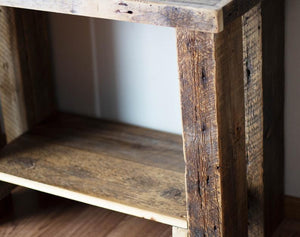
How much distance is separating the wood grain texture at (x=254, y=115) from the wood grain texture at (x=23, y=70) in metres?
0.71

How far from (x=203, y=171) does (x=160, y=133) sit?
57 cm

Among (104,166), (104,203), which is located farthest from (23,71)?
(104,203)

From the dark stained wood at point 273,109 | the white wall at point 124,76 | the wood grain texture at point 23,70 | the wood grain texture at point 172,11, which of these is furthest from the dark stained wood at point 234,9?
the wood grain texture at point 23,70

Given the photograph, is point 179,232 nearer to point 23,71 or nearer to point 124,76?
point 124,76

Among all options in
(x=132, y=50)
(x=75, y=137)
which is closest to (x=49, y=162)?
(x=75, y=137)

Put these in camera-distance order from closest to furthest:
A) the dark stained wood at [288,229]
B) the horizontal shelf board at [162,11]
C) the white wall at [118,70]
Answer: the horizontal shelf board at [162,11]
the dark stained wood at [288,229]
the white wall at [118,70]

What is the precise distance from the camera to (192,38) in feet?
3.85

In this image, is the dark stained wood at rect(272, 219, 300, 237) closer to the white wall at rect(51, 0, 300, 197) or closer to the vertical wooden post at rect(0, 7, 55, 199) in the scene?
the white wall at rect(51, 0, 300, 197)

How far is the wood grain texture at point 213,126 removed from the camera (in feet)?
3.89

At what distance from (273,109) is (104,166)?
46 centimetres

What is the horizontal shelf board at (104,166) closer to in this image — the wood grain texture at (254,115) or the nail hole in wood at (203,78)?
the wood grain texture at (254,115)

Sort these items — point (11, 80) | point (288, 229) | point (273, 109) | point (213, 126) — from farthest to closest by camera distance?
point (11, 80) → point (288, 229) → point (273, 109) → point (213, 126)

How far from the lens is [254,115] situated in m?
1.47

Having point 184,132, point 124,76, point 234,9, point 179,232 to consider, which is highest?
point 234,9
